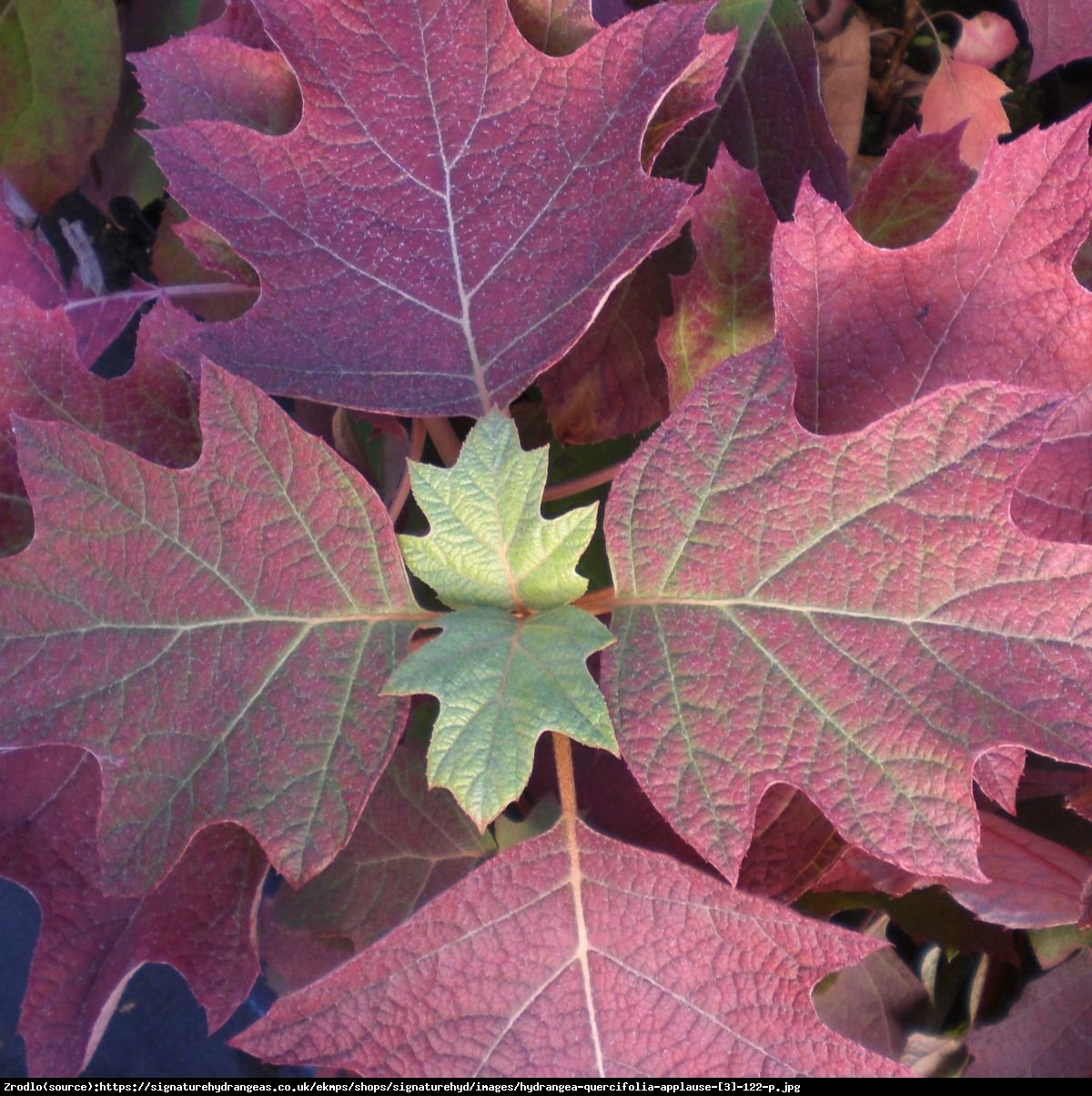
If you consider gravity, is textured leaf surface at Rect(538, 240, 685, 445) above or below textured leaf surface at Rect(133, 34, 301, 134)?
below

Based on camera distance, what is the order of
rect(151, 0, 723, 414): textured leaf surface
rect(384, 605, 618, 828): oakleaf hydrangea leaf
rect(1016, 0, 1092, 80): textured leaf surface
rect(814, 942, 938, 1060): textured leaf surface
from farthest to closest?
Result: rect(814, 942, 938, 1060): textured leaf surface
rect(1016, 0, 1092, 80): textured leaf surface
rect(151, 0, 723, 414): textured leaf surface
rect(384, 605, 618, 828): oakleaf hydrangea leaf

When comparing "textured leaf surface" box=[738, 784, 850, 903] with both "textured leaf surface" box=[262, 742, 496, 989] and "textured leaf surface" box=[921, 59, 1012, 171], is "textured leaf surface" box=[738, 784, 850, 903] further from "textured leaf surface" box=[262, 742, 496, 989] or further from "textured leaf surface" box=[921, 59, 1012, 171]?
"textured leaf surface" box=[921, 59, 1012, 171]

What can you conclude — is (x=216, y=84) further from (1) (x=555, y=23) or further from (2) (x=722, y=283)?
(2) (x=722, y=283)

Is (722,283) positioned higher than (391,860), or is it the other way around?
→ (722,283)

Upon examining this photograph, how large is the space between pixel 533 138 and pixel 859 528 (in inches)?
13.4

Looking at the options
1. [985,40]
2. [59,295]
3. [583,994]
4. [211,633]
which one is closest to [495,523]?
[211,633]

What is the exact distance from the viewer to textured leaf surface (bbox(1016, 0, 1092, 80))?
0.79 metres

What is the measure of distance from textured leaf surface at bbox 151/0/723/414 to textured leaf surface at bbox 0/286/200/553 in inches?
3.2

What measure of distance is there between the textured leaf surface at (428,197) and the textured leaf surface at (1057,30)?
0.34 m

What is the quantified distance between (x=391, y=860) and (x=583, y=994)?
9.8 inches

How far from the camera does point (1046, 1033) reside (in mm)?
841

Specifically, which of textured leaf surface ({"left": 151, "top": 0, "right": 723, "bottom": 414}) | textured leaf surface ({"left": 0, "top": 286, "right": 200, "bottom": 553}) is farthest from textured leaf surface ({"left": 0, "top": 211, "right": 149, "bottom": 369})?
textured leaf surface ({"left": 151, "top": 0, "right": 723, "bottom": 414})

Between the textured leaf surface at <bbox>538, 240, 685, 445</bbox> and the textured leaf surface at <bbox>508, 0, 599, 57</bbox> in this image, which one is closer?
the textured leaf surface at <bbox>508, 0, 599, 57</bbox>

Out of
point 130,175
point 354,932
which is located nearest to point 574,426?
point 354,932
